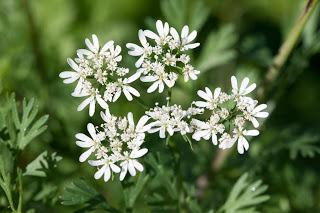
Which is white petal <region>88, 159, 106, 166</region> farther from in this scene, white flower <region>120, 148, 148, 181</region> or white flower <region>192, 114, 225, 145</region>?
white flower <region>192, 114, 225, 145</region>

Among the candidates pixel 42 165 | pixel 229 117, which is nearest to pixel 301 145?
pixel 229 117

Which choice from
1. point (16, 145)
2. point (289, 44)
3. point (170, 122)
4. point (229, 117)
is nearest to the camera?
point (170, 122)

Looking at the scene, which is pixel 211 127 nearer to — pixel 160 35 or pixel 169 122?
pixel 169 122

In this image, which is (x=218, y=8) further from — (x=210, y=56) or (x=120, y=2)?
(x=210, y=56)

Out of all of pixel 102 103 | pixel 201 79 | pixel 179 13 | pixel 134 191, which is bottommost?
pixel 134 191

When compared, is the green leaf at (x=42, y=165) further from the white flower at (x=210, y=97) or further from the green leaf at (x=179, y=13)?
the green leaf at (x=179, y=13)

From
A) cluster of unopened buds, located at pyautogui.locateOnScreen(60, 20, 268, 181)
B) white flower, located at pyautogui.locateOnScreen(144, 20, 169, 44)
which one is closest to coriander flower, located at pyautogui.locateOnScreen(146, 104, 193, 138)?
cluster of unopened buds, located at pyautogui.locateOnScreen(60, 20, 268, 181)
